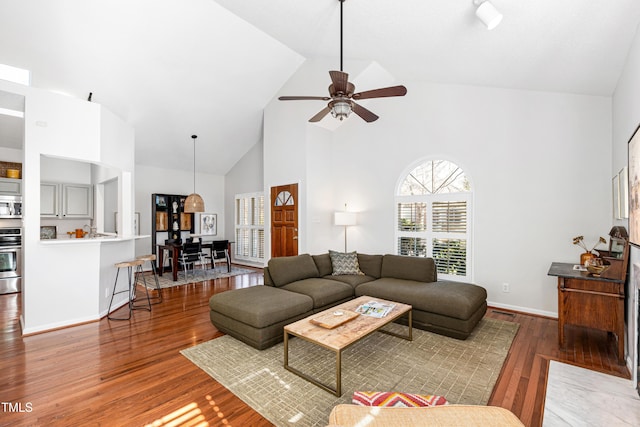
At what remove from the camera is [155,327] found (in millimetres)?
3672

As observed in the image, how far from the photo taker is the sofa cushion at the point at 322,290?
363 cm

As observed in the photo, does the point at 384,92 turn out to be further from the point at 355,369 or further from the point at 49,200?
the point at 49,200

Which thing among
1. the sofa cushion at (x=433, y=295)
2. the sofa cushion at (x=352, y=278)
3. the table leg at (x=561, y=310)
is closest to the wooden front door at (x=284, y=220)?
the sofa cushion at (x=352, y=278)

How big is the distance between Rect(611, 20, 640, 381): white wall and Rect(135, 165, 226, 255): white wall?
8456 mm

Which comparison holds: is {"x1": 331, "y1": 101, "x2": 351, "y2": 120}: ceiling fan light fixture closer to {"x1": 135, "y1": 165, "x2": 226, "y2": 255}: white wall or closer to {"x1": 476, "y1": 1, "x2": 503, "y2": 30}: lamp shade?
{"x1": 476, "y1": 1, "x2": 503, "y2": 30}: lamp shade

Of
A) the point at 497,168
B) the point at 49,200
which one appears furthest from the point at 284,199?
the point at 49,200

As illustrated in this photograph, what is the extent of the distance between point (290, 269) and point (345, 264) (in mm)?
988

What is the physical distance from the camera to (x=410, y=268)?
169 inches

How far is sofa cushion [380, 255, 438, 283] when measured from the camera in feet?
13.7

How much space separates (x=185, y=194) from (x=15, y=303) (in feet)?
13.6

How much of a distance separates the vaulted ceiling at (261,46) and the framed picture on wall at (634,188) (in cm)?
94

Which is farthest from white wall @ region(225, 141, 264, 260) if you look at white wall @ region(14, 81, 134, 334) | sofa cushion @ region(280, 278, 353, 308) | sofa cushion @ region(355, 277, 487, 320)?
sofa cushion @ region(355, 277, 487, 320)

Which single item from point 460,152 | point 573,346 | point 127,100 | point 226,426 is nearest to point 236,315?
point 226,426

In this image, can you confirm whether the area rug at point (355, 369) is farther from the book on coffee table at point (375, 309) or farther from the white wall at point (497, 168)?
the white wall at point (497, 168)
